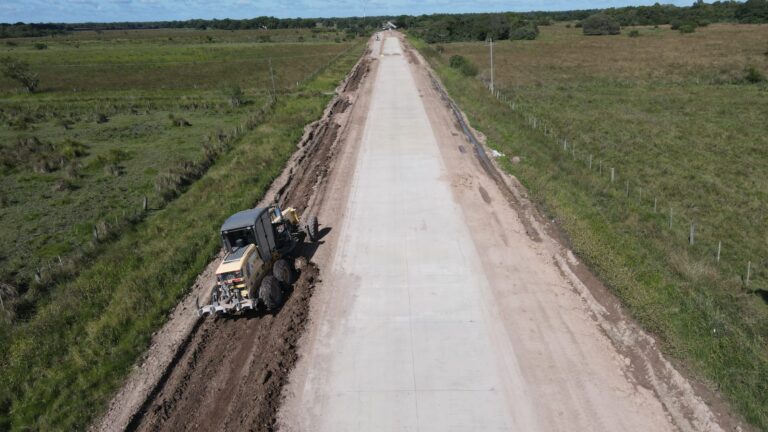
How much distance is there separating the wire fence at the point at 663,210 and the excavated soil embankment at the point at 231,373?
12.1 metres

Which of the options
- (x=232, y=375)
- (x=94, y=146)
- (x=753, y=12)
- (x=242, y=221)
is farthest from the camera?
(x=753, y=12)

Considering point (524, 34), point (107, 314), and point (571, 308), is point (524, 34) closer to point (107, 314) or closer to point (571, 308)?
point (571, 308)

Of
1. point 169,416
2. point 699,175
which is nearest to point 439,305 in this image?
point 169,416

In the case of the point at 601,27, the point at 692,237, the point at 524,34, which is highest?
the point at 601,27

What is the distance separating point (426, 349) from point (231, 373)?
4529 millimetres

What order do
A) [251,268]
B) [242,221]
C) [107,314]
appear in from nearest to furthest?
[251,268] → [242,221] → [107,314]

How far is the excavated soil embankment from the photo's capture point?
1068cm

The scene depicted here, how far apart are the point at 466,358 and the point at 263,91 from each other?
1966 inches

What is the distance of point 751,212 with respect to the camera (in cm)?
1928

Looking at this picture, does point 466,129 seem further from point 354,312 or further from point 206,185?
point 354,312

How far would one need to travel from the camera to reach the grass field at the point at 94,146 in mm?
20188

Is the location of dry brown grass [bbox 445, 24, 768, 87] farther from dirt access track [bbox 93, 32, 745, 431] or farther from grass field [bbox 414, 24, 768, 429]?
dirt access track [bbox 93, 32, 745, 431]

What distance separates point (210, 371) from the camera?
12.2 m

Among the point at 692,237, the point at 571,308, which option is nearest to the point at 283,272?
the point at 571,308
